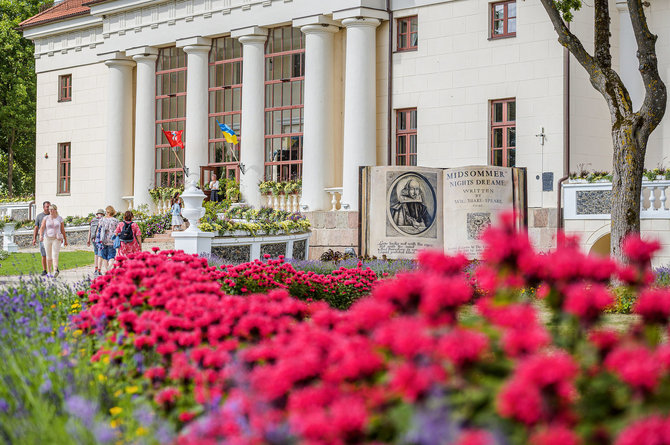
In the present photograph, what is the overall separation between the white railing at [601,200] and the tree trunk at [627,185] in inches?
281

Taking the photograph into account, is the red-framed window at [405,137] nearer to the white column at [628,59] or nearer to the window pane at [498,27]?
the window pane at [498,27]

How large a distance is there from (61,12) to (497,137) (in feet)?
80.7

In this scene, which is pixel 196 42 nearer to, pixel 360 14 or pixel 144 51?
pixel 144 51

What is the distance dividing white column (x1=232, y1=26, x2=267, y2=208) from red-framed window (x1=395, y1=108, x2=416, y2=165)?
560 centimetres

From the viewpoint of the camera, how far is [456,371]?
3367 millimetres

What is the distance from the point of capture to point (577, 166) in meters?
26.4

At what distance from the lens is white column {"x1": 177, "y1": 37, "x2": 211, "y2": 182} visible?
3484cm

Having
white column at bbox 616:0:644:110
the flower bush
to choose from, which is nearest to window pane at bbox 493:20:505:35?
white column at bbox 616:0:644:110

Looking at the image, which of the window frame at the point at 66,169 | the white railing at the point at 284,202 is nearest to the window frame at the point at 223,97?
the white railing at the point at 284,202

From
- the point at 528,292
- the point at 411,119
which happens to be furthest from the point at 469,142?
the point at 528,292

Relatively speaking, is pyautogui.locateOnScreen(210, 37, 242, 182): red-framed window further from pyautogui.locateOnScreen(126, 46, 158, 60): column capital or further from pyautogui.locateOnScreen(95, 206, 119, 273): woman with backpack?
pyautogui.locateOnScreen(95, 206, 119, 273): woman with backpack

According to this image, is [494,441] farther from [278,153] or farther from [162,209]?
[162,209]

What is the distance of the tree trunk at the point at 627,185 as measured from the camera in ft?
51.5

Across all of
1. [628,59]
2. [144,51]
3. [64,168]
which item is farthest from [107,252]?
[64,168]
